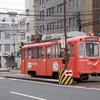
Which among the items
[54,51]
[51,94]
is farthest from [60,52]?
[51,94]

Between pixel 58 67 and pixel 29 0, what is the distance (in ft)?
162

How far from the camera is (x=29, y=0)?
71.5 m

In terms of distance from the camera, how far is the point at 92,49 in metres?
22.2

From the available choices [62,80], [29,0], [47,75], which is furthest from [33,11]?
[62,80]

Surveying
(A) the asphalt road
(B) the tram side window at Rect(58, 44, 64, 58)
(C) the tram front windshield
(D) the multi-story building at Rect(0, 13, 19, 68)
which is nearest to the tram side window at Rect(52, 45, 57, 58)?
(B) the tram side window at Rect(58, 44, 64, 58)

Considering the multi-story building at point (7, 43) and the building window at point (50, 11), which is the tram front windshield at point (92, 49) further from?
the multi-story building at point (7, 43)

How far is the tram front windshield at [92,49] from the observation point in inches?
866

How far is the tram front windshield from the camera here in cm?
2198

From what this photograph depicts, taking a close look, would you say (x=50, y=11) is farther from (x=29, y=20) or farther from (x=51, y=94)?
(x=51, y=94)

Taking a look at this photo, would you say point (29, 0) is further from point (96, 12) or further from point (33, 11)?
point (96, 12)

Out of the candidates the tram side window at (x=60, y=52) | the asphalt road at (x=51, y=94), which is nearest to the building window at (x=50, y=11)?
the tram side window at (x=60, y=52)

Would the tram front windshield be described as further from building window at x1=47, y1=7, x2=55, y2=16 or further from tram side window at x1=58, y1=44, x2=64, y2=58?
building window at x1=47, y1=7, x2=55, y2=16

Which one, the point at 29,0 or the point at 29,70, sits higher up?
the point at 29,0

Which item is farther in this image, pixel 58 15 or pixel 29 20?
pixel 29 20
